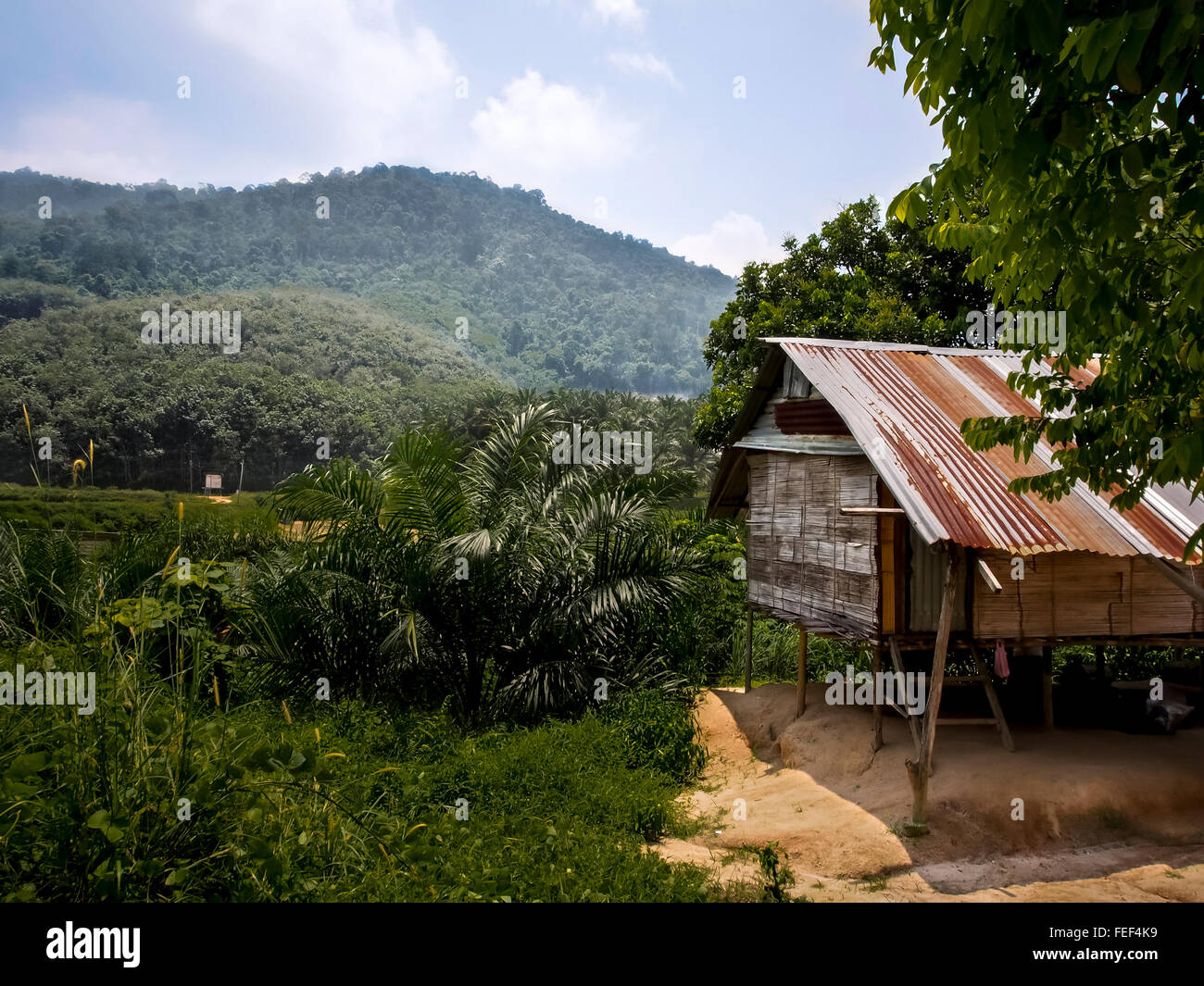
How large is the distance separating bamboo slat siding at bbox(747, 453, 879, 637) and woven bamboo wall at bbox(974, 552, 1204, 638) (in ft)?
4.36

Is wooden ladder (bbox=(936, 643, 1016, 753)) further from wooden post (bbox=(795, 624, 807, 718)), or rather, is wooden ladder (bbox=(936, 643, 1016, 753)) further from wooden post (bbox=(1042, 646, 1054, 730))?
wooden post (bbox=(795, 624, 807, 718))

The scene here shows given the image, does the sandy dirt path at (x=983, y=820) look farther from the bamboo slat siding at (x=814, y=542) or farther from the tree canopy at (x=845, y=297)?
the tree canopy at (x=845, y=297)

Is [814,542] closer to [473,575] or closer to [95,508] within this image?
[473,575]

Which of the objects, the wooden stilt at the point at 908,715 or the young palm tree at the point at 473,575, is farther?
the young palm tree at the point at 473,575

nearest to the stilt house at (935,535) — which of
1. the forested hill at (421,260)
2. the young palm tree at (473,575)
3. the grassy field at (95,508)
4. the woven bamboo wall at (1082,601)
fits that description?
the woven bamboo wall at (1082,601)

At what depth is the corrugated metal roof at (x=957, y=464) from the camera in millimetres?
8852

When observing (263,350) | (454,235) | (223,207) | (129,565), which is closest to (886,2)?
(129,565)

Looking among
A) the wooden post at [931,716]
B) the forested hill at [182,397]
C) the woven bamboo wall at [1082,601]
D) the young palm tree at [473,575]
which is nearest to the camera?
the wooden post at [931,716]

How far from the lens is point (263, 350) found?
8081 cm

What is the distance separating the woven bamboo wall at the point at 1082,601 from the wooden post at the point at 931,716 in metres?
1.15

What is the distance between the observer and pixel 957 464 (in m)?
9.97

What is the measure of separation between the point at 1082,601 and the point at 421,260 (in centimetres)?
14925

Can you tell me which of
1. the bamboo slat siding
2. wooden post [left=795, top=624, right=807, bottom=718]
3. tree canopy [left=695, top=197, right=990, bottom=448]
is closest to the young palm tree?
the bamboo slat siding

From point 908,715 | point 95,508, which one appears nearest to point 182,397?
point 95,508
